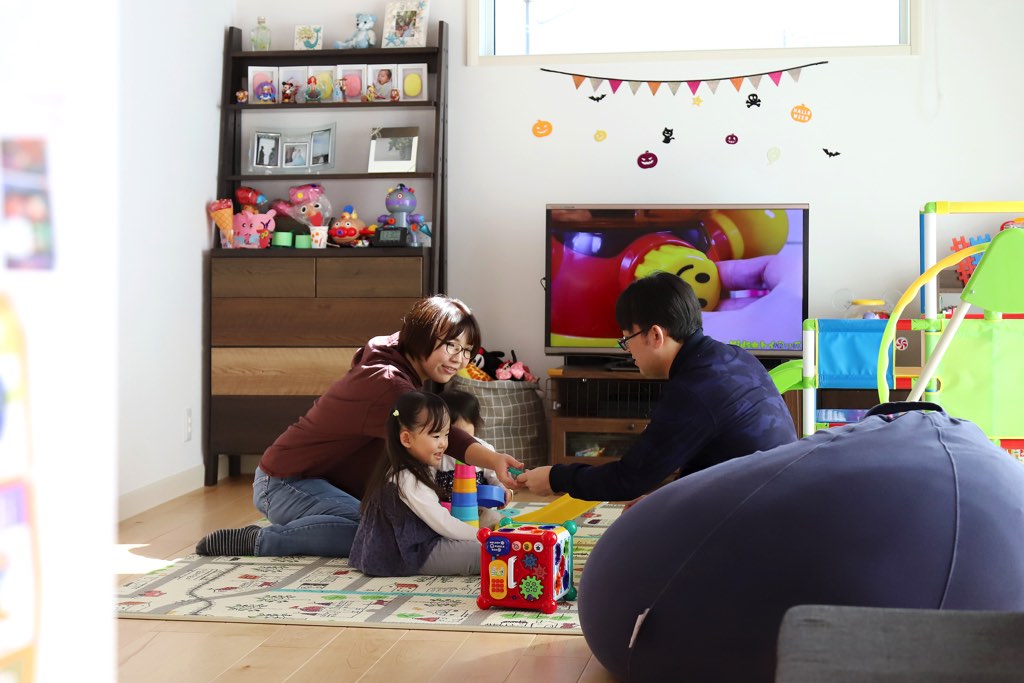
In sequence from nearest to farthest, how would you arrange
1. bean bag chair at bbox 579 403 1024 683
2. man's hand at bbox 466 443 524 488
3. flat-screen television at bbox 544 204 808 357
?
1. bean bag chair at bbox 579 403 1024 683
2. man's hand at bbox 466 443 524 488
3. flat-screen television at bbox 544 204 808 357

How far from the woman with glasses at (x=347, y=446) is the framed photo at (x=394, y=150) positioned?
A: 174 cm

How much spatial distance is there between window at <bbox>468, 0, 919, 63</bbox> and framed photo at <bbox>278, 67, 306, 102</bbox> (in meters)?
0.78

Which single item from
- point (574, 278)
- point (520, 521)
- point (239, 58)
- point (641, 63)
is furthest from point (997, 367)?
point (239, 58)

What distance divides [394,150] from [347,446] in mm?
2013

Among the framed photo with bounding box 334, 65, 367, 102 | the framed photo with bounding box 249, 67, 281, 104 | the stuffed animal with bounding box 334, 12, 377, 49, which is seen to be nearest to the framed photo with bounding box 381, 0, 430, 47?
the stuffed animal with bounding box 334, 12, 377, 49

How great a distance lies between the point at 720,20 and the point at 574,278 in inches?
53.6

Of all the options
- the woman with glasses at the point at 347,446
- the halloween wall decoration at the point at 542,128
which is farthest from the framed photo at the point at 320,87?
the woman with glasses at the point at 347,446

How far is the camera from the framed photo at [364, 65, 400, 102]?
4.91 meters

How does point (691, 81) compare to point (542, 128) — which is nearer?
point (691, 81)

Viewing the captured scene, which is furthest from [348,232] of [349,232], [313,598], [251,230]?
[313,598]

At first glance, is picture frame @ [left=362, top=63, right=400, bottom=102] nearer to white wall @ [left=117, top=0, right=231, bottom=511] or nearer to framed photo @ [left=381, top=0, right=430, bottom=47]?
framed photo @ [left=381, top=0, right=430, bottom=47]

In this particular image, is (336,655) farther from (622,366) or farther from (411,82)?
(411,82)

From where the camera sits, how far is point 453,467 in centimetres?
317

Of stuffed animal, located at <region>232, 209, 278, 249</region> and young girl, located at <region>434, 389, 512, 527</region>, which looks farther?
stuffed animal, located at <region>232, 209, 278, 249</region>
